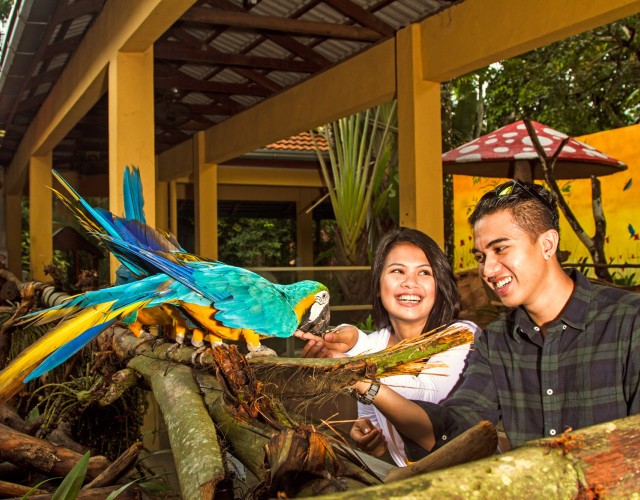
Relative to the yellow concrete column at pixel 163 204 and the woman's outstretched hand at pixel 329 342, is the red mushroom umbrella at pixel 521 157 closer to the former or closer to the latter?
the woman's outstretched hand at pixel 329 342

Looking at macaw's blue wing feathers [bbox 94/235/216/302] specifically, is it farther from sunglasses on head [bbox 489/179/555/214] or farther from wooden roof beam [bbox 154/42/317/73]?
wooden roof beam [bbox 154/42/317/73]

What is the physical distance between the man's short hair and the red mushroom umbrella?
277cm

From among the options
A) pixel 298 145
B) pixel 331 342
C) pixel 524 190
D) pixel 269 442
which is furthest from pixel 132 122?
pixel 298 145

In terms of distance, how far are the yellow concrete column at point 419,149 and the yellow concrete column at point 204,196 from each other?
422 cm

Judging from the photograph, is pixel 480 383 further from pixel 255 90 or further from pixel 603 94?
pixel 603 94

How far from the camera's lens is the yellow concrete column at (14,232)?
9.36m

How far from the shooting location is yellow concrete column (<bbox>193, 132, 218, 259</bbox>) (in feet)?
25.7

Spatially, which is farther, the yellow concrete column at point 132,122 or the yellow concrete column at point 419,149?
the yellow concrete column at point 419,149

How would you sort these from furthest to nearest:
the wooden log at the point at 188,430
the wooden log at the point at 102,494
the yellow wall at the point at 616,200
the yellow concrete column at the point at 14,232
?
the yellow concrete column at the point at 14,232
the yellow wall at the point at 616,200
the wooden log at the point at 102,494
the wooden log at the point at 188,430

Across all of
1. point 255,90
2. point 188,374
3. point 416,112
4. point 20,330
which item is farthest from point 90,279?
point 255,90

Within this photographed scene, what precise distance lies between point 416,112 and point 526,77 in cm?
642

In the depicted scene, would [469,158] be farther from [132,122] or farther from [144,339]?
[144,339]

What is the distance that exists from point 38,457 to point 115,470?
0.32m

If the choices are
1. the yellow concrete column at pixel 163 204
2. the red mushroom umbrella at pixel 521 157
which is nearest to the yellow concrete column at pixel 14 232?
the yellow concrete column at pixel 163 204
